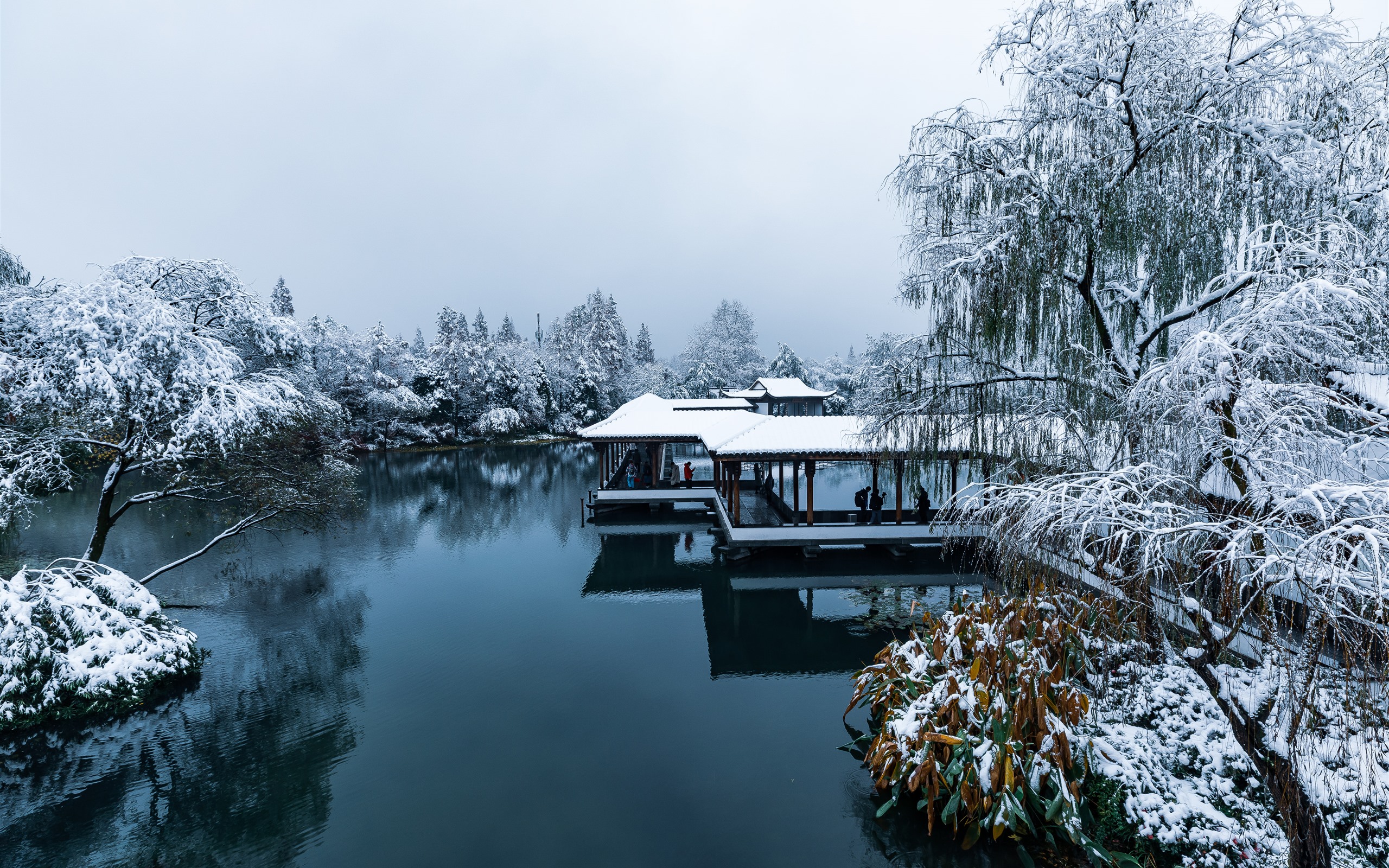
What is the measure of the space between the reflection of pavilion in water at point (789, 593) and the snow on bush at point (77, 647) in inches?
273

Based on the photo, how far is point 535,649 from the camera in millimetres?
9938

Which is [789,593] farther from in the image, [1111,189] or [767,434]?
[1111,189]

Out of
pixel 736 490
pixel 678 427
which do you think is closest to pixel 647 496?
pixel 678 427

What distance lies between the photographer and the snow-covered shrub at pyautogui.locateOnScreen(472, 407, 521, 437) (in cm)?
4366

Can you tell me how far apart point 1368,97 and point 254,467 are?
615 inches

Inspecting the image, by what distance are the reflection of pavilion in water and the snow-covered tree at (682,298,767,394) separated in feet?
153

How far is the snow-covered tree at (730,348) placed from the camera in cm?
6400

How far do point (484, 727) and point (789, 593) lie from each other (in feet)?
22.7

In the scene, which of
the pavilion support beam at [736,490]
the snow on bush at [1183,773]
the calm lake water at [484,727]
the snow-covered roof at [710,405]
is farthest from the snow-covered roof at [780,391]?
the snow on bush at [1183,773]

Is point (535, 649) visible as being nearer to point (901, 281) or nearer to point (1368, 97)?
point (901, 281)

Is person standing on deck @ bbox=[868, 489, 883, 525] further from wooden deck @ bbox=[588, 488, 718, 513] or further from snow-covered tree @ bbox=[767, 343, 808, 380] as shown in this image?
snow-covered tree @ bbox=[767, 343, 808, 380]

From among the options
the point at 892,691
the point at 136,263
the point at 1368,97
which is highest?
the point at 1368,97

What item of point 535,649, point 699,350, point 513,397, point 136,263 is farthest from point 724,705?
point 699,350

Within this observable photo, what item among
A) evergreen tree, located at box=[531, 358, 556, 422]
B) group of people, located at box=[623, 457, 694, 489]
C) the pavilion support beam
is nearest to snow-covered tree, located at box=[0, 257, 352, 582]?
the pavilion support beam
